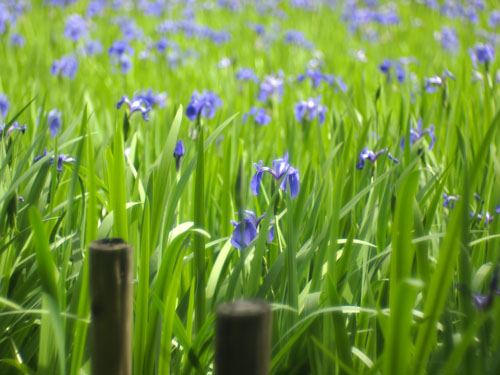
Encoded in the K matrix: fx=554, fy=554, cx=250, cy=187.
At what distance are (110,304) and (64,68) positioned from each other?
7.89 feet

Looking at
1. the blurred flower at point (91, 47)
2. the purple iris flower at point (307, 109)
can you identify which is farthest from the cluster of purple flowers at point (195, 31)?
the purple iris flower at point (307, 109)

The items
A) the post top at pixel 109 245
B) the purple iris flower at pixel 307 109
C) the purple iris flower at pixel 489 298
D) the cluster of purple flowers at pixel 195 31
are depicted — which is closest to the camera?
the post top at pixel 109 245

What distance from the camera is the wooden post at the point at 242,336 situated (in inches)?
26.8

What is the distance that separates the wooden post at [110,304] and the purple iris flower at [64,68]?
2.27m

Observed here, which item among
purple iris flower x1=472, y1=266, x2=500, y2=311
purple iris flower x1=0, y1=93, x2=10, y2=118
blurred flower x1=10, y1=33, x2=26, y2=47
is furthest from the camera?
blurred flower x1=10, y1=33, x2=26, y2=47

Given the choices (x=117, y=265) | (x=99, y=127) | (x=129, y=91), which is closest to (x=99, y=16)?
(x=129, y=91)

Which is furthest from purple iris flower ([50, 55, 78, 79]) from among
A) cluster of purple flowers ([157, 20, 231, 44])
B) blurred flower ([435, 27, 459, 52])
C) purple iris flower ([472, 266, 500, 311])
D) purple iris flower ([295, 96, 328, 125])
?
blurred flower ([435, 27, 459, 52])

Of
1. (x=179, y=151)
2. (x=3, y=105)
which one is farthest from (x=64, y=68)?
(x=179, y=151)

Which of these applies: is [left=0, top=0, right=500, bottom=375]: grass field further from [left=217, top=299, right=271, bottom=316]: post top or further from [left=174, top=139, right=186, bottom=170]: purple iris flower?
[left=217, top=299, right=271, bottom=316]: post top

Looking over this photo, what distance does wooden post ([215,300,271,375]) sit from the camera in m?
0.68

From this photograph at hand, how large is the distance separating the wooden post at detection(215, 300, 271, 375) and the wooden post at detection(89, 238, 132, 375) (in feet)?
0.65

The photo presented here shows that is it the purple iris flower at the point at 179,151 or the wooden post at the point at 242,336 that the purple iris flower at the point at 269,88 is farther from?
the wooden post at the point at 242,336

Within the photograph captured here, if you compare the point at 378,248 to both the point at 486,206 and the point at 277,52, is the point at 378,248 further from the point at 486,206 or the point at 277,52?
the point at 277,52

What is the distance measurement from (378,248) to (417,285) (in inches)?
22.3
